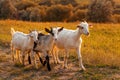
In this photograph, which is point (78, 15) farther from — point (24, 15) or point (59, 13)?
point (24, 15)

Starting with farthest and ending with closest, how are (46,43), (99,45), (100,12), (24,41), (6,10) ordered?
(6,10), (100,12), (99,45), (24,41), (46,43)

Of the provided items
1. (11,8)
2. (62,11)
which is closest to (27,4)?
(62,11)

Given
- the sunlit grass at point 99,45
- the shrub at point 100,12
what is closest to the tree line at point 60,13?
the shrub at point 100,12

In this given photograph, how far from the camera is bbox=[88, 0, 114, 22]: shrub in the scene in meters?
40.6

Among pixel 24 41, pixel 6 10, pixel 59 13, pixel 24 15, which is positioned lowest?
pixel 59 13

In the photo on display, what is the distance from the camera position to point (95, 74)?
11.9 metres

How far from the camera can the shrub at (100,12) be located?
40562 millimetres

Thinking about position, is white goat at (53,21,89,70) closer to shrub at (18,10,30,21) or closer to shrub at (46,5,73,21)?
shrub at (18,10,30,21)

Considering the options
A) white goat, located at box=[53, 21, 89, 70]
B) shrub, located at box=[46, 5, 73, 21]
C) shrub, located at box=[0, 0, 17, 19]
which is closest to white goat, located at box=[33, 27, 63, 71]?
white goat, located at box=[53, 21, 89, 70]

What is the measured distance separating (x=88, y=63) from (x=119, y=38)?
388 inches

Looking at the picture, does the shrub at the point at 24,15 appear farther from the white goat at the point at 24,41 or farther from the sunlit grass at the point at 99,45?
the white goat at the point at 24,41

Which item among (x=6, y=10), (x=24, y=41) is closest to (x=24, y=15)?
(x=6, y=10)

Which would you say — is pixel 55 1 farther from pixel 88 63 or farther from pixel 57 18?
pixel 88 63

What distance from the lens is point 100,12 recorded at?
133 feet
